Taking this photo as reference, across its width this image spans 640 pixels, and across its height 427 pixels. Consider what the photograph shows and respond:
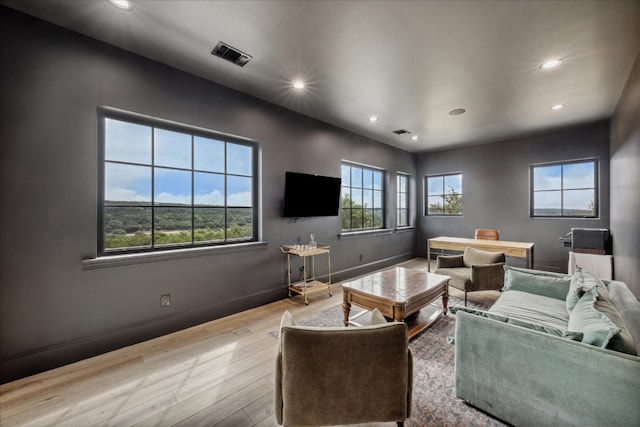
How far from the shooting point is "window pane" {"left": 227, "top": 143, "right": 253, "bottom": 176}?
320 cm

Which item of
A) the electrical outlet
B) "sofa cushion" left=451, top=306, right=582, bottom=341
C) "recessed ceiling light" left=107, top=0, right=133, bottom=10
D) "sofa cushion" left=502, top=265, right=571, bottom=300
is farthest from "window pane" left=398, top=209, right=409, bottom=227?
"recessed ceiling light" left=107, top=0, right=133, bottom=10

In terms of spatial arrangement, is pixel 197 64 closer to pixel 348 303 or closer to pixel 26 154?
pixel 26 154

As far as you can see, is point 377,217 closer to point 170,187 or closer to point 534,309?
point 534,309

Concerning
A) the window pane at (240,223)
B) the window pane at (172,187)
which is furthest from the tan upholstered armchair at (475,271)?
the window pane at (172,187)

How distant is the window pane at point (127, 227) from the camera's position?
92.8 inches

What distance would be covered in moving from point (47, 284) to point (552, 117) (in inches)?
257

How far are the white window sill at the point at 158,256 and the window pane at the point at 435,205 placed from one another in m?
4.87

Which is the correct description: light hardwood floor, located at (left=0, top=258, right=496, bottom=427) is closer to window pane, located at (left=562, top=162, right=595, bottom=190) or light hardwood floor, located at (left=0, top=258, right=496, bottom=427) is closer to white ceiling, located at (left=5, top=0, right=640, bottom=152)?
white ceiling, located at (left=5, top=0, right=640, bottom=152)

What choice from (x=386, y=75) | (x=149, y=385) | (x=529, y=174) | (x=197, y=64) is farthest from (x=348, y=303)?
(x=529, y=174)

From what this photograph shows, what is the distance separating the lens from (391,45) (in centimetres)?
224

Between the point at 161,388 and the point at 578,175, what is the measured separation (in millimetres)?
6793

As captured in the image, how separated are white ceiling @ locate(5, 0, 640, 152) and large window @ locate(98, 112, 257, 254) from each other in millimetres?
730

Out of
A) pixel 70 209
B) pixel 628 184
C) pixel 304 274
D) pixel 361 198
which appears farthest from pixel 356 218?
pixel 70 209

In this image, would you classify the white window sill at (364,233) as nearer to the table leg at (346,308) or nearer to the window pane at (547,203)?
the table leg at (346,308)
